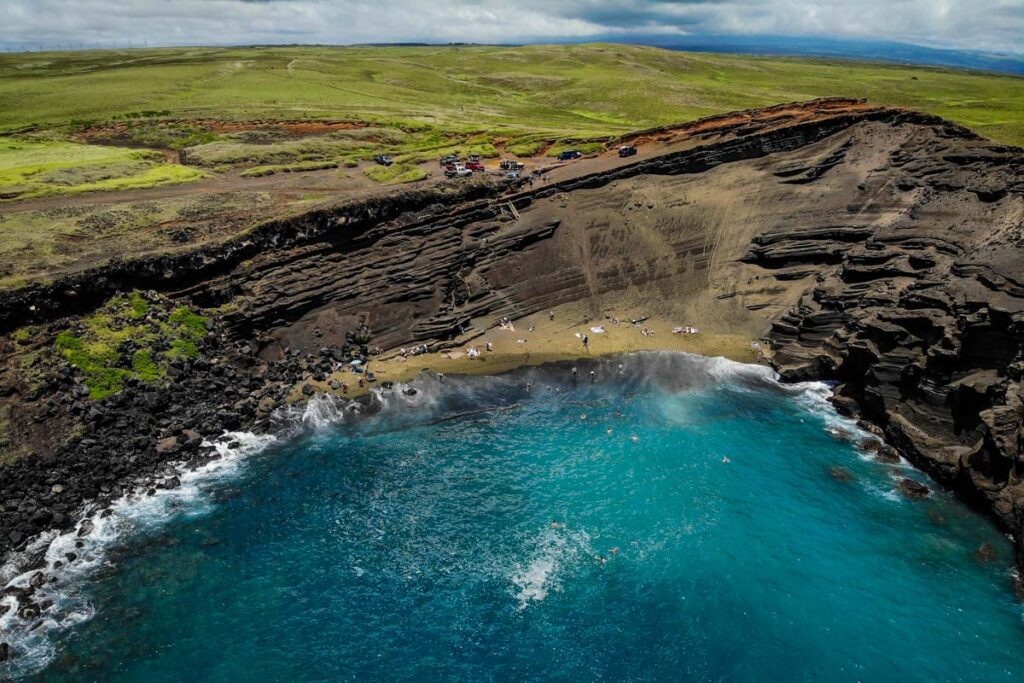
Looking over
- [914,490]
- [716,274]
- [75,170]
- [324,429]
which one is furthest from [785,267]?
[75,170]

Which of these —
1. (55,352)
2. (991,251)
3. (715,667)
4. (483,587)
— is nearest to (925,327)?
(991,251)

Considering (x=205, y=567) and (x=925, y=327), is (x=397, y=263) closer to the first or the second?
(x=205, y=567)

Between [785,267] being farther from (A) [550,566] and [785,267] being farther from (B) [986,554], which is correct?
(A) [550,566]

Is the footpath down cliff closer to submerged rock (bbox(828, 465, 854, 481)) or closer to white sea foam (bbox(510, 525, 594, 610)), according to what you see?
submerged rock (bbox(828, 465, 854, 481))

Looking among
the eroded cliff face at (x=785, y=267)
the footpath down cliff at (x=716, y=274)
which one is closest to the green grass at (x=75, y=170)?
the footpath down cliff at (x=716, y=274)

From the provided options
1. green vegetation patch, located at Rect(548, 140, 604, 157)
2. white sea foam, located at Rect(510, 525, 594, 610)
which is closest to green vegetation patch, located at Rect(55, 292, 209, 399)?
white sea foam, located at Rect(510, 525, 594, 610)

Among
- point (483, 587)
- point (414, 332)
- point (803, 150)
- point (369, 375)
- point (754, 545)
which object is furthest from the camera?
point (803, 150)

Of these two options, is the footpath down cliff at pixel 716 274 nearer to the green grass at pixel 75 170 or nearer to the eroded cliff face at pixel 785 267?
the eroded cliff face at pixel 785 267
